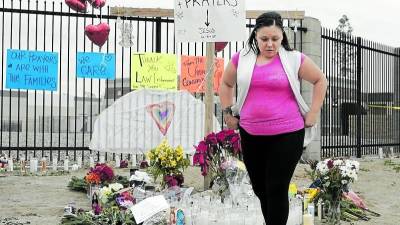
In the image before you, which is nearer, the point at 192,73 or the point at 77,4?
the point at 77,4

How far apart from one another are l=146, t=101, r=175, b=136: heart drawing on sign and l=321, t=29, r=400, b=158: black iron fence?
3926 millimetres

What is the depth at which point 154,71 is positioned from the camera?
29.0ft

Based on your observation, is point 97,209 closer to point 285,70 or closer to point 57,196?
point 57,196

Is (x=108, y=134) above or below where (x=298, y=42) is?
below

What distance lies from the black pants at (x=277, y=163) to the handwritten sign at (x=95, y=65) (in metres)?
6.35

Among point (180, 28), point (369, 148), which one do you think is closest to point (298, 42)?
point (369, 148)

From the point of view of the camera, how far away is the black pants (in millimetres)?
2729

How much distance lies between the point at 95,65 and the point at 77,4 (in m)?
1.21

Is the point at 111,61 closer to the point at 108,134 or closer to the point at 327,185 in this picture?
the point at 108,134

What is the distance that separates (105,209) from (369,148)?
10.3 m

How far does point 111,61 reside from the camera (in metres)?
8.92

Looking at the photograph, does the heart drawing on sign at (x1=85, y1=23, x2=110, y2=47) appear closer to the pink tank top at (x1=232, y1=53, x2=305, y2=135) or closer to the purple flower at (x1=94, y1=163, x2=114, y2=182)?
the purple flower at (x1=94, y1=163, x2=114, y2=182)

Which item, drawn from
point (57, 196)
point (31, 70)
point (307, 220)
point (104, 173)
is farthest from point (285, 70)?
point (31, 70)

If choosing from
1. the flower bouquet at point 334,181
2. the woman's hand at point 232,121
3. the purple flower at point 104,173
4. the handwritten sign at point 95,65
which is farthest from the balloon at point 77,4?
the woman's hand at point 232,121
